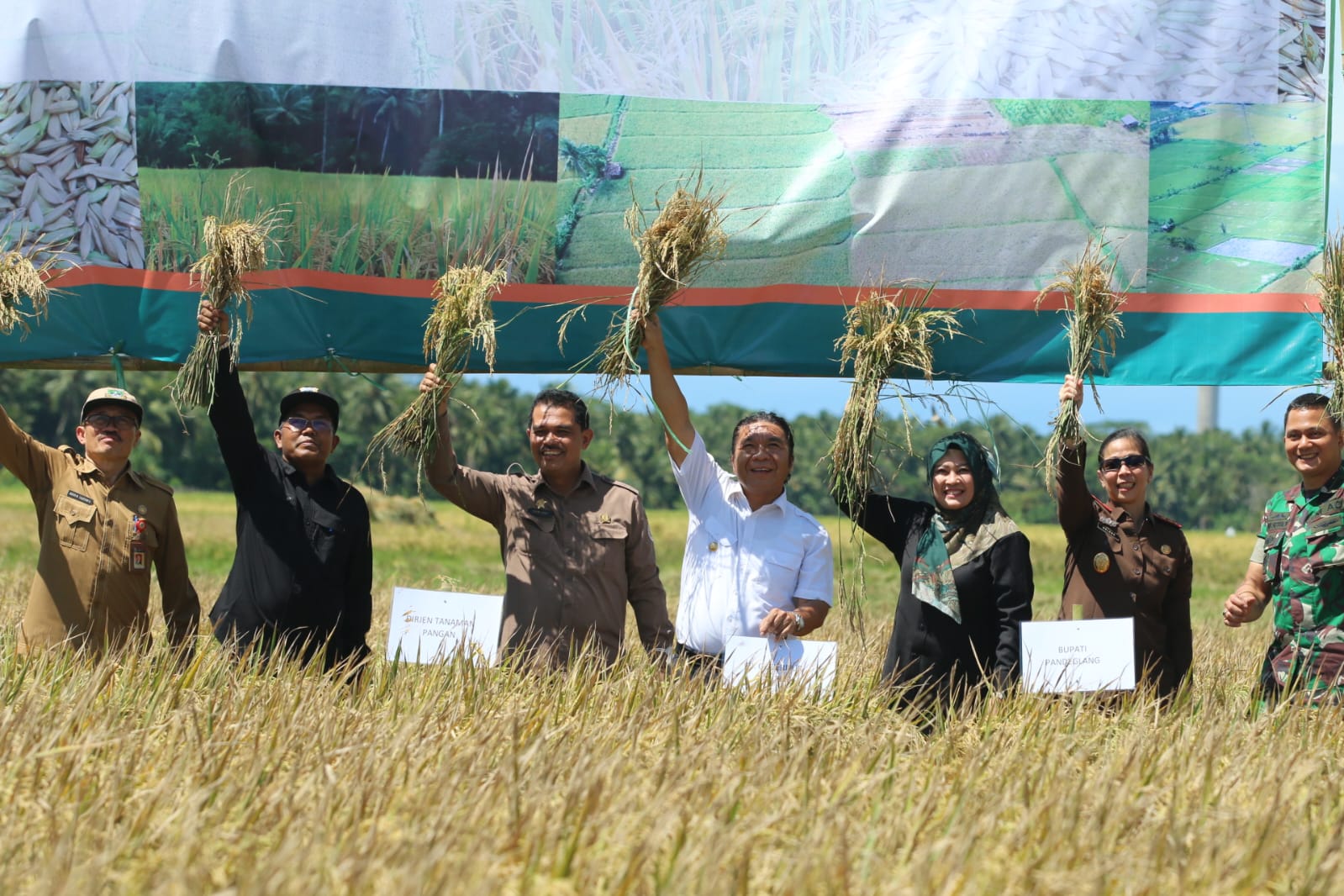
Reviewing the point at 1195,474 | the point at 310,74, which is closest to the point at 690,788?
the point at 310,74

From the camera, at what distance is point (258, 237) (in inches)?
188

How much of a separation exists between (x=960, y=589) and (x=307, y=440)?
232cm

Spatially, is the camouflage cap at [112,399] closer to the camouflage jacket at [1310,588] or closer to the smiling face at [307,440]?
the smiling face at [307,440]

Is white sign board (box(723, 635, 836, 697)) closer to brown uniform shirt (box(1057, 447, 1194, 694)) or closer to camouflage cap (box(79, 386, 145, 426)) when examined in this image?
brown uniform shirt (box(1057, 447, 1194, 694))

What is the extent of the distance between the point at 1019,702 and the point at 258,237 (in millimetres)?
3099

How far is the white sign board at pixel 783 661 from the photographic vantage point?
4.21m

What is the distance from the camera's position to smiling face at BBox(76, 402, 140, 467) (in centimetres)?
466

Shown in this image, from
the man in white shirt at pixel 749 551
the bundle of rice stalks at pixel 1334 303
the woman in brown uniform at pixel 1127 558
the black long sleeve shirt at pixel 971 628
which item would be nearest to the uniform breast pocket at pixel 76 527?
the man in white shirt at pixel 749 551

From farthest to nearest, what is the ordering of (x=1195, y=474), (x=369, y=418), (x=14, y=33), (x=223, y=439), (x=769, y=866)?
(x=1195, y=474) < (x=369, y=418) < (x=14, y=33) < (x=223, y=439) < (x=769, y=866)

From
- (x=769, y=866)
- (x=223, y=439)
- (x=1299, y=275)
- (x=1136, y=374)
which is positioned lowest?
(x=769, y=866)

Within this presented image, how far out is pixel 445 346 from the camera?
15.9 feet

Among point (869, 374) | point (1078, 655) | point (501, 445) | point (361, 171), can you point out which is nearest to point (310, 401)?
point (361, 171)

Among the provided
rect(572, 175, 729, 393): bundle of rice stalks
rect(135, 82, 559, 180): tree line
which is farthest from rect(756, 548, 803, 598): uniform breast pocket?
rect(135, 82, 559, 180): tree line

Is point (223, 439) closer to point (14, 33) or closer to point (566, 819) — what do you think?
point (566, 819)
